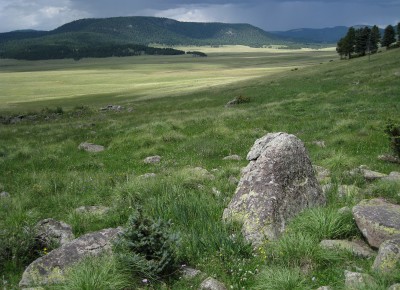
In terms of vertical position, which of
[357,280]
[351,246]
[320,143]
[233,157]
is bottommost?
[233,157]

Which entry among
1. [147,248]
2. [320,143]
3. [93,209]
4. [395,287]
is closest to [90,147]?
[93,209]

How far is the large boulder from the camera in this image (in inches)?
310

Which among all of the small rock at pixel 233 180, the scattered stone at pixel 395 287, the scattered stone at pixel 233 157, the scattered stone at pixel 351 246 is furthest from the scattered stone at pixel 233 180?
the scattered stone at pixel 395 287

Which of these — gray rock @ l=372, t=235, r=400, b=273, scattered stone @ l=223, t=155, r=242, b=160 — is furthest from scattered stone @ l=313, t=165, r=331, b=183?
gray rock @ l=372, t=235, r=400, b=273

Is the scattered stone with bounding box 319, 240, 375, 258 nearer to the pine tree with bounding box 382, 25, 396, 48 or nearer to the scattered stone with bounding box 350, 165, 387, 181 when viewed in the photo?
the scattered stone with bounding box 350, 165, 387, 181

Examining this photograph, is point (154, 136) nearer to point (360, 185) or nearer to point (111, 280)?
point (360, 185)

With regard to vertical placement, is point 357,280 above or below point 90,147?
above

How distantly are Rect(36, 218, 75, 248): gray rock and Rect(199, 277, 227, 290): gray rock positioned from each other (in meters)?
3.91

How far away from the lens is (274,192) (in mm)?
8305

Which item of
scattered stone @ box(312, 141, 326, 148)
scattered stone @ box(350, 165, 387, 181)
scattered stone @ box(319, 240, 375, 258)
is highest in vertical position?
scattered stone @ box(319, 240, 375, 258)

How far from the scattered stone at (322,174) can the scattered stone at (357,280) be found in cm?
617

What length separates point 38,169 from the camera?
18.8 metres

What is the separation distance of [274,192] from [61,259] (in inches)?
180

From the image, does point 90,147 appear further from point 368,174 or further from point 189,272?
point 189,272
